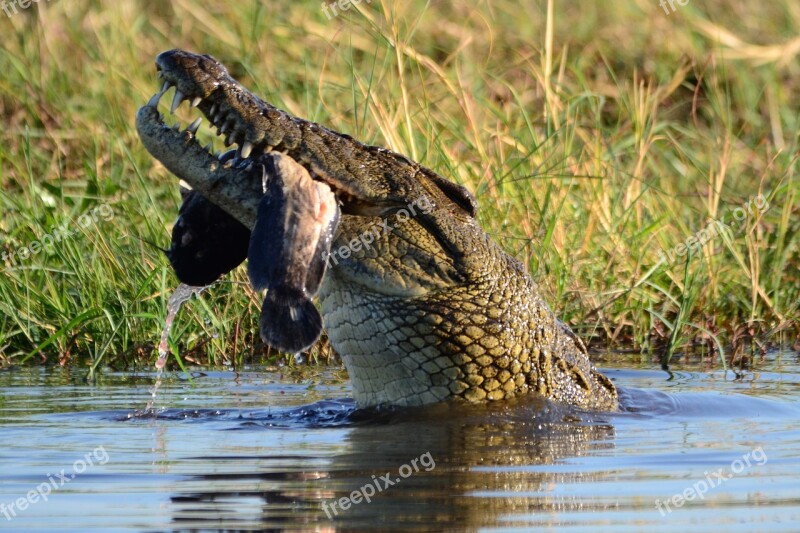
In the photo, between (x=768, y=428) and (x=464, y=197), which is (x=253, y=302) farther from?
(x=768, y=428)

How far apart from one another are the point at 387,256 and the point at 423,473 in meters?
0.94

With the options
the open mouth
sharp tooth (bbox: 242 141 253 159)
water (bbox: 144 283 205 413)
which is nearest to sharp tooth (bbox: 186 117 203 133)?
the open mouth

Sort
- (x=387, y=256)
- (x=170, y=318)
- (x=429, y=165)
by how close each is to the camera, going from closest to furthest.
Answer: (x=387, y=256)
(x=170, y=318)
(x=429, y=165)

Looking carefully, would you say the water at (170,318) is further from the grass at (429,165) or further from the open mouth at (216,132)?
→ the open mouth at (216,132)

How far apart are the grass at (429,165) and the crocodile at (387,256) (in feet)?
4.67

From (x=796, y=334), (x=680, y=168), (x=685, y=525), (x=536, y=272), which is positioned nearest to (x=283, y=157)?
(x=685, y=525)

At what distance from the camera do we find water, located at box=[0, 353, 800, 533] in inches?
122

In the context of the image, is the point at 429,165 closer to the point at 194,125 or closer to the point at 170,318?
the point at 170,318

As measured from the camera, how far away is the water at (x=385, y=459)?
309 centimetres

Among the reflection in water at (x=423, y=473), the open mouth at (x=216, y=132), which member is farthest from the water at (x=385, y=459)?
the open mouth at (x=216, y=132)

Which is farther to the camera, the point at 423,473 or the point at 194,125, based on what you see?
the point at 194,125

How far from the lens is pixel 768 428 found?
4.45 metres

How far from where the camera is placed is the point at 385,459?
3854 mm

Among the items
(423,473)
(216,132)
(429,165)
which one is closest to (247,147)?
(216,132)
